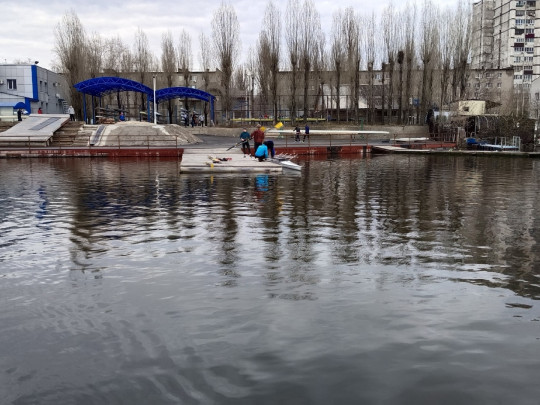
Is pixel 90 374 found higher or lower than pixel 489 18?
lower

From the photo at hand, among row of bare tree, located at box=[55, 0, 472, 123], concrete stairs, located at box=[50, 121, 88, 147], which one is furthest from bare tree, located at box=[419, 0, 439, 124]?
concrete stairs, located at box=[50, 121, 88, 147]

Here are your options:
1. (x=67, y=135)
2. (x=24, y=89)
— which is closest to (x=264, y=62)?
(x=67, y=135)

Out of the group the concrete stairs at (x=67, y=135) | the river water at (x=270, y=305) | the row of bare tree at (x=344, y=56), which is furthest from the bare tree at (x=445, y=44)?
the river water at (x=270, y=305)

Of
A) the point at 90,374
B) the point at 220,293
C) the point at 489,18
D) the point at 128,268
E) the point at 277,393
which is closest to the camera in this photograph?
the point at 277,393

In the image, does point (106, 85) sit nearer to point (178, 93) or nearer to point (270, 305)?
point (178, 93)

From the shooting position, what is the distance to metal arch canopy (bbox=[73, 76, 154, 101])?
43731 millimetres

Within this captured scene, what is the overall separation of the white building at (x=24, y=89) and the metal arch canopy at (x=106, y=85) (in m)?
18.5

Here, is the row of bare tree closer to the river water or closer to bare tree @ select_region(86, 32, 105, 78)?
bare tree @ select_region(86, 32, 105, 78)

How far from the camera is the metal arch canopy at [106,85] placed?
43.7 meters

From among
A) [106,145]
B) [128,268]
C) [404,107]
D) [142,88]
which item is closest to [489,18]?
[404,107]

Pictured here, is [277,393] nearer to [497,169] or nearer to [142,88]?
[497,169]

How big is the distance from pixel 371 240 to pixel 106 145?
3224 centimetres

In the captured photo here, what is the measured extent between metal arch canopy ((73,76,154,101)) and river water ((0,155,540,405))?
3387cm

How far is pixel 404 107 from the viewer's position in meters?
62.2
